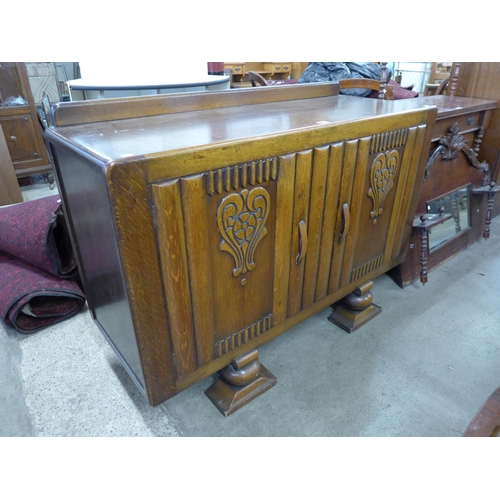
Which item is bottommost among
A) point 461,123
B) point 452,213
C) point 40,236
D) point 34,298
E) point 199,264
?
point 34,298

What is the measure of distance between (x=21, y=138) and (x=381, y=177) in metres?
2.98

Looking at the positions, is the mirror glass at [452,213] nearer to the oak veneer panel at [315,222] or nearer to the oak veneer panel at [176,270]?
the oak veneer panel at [315,222]

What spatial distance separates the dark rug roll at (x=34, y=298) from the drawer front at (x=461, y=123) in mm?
1784

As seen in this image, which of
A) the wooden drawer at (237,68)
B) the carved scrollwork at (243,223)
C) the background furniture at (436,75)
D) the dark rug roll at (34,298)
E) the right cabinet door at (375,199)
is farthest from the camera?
the wooden drawer at (237,68)

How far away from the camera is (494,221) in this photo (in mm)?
2648

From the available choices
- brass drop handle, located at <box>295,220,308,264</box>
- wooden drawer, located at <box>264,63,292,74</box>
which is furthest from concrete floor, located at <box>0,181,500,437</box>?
wooden drawer, located at <box>264,63,292,74</box>

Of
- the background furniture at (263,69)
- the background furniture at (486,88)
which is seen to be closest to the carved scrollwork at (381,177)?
the background furniture at (486,88)

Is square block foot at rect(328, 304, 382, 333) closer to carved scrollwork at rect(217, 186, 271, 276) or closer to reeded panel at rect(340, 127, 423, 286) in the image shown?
reeded panel at rect(340, 127, 423, 286)

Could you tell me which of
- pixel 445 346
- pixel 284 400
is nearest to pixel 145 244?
pixel 284 400

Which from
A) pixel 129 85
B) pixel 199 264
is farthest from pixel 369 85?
pixel 199 264

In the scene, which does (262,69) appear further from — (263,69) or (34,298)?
(34,298)

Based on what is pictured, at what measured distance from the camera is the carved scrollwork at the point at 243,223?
0.94m

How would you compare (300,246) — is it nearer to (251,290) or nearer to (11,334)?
(251,290)

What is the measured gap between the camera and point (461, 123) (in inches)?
76.7
